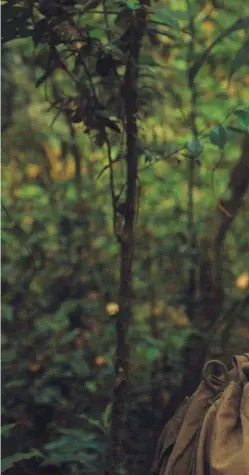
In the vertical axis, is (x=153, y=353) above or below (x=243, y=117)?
below

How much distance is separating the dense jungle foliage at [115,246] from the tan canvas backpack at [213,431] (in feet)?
0.81

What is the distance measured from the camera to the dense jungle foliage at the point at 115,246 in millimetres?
1836

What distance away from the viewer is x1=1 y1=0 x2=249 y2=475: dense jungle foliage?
6.02ft

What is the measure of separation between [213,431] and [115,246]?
1.80 meters

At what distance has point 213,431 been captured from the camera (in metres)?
1.48

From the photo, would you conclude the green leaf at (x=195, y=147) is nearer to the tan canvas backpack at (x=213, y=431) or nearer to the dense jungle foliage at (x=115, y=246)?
the dense jungle foliage at (x=115, y=246)

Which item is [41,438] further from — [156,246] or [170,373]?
[156,246]

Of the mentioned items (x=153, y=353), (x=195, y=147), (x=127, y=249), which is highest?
(x=195, y=147)

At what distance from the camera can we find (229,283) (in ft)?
9.55

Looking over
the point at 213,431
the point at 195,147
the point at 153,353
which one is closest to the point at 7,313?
the point at 153,353

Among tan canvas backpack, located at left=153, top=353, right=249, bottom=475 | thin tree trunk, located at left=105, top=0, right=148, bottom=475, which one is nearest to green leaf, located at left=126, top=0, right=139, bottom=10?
thin tree trunk, located at left=105, top=0, right=148, bottom=475

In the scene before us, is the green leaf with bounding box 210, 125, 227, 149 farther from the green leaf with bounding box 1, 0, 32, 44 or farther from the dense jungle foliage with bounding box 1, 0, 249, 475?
the green leaf with bounding box 1, 0, 32, 44

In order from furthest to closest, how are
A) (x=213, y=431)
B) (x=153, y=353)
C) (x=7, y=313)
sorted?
(x=7, y=313), (x=153, y=353), (x=213, y=431)

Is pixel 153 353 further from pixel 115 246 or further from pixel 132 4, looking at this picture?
pixel 132 4
